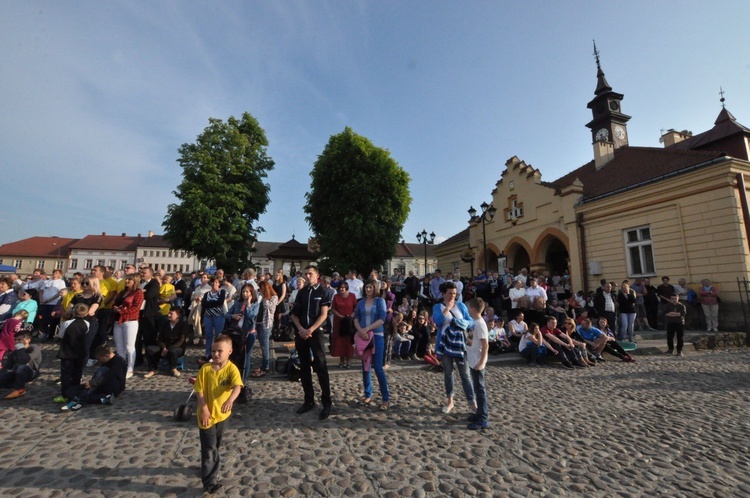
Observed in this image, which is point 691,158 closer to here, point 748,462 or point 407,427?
point 748,462

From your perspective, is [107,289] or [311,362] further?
[107,289]

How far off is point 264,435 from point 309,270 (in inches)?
94.4

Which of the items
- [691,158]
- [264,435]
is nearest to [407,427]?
[264,435]

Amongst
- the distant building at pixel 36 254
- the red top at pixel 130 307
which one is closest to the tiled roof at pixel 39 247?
the distant building at pixel 36 254

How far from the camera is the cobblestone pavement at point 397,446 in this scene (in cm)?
326

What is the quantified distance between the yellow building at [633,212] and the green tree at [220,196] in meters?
16.8

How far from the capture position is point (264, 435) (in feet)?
14.3

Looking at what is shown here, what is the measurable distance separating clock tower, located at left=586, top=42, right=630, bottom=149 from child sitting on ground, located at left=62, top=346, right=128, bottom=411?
25.3 m

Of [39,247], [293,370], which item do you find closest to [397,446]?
[293,370]

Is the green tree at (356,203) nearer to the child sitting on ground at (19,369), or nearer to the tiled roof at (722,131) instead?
the tiled roof at (722,131)

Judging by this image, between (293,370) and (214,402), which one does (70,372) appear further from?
(214,402)

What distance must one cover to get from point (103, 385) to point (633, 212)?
757 inches

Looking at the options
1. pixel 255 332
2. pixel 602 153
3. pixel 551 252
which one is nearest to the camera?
pixel 255 332

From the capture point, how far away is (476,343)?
4.98 m
